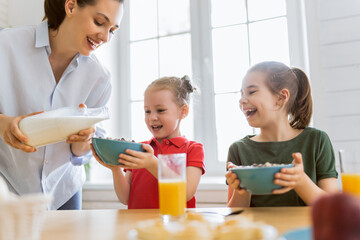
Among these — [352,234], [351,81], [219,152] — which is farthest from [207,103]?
[352,234]

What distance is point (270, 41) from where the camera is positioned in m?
2.48

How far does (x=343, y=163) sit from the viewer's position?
96 cm

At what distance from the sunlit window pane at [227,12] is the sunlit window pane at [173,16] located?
239 mm

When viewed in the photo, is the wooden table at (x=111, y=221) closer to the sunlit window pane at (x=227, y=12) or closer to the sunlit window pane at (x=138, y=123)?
the sunlit window pane at (x=138, y=123)

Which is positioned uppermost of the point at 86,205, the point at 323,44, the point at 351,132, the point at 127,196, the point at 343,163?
the point at 323,44

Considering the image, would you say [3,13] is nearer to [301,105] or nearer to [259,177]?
[301,105]

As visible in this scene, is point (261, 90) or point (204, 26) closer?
point (261, 90)

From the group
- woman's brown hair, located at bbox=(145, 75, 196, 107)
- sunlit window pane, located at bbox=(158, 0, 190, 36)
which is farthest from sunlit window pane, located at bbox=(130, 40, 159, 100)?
woman's brown hair, located at bbox=(145, 75, 196, 107)

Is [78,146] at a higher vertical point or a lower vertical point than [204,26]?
lower

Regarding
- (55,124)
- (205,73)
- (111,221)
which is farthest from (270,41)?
(111,221)

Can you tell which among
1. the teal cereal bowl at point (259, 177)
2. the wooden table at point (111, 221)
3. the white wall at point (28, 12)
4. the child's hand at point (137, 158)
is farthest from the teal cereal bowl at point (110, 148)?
the white wall at point (28, 12)

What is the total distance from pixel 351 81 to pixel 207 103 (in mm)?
1028

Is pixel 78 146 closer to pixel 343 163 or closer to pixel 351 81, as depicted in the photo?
pixel 343 163

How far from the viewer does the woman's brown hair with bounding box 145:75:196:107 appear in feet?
5.21
